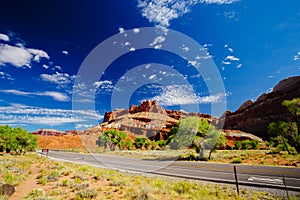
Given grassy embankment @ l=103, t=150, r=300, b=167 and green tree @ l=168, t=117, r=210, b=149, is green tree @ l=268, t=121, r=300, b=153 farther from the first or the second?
green tree @ l=168, t=117, r=210, b=149

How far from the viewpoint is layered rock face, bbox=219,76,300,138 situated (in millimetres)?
93819

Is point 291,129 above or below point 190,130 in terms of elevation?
below

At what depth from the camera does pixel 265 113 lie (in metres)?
104

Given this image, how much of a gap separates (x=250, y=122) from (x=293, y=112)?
9376 centimetres

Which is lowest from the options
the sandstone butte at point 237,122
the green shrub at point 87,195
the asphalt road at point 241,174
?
the asphalt road at point 241,174

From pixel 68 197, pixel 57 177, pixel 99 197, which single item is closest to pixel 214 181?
pixel 99 197

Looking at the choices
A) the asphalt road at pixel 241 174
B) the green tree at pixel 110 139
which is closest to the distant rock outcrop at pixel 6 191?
the asphalt road at pixel 241 174

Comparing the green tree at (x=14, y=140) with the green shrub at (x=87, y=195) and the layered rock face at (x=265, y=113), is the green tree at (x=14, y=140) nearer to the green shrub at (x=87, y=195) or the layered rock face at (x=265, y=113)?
the green shrub at (x=87, y=195)

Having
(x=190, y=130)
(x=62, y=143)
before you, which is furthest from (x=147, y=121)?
(x=190, y=130)

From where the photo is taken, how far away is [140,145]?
85.6 meters

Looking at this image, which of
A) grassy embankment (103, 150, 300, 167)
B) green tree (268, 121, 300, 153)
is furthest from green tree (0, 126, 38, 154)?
green tree (268, 121, 300, 153)

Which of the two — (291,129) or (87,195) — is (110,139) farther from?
(87,195)

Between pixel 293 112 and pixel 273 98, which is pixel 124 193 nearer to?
pixel 293 112

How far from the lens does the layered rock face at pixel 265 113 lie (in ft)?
308
